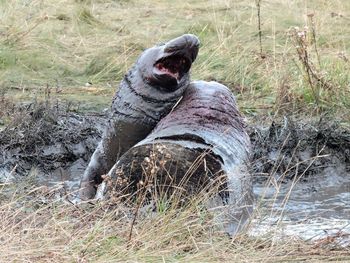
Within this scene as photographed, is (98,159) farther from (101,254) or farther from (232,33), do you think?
(232,33)

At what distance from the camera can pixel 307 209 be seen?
6426 mm

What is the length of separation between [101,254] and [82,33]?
752 cm

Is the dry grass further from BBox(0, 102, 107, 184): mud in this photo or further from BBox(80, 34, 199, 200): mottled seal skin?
BBox(0, 102, 107, 184): mud

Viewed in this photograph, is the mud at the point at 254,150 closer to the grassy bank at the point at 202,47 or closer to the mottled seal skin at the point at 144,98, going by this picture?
the grassy bank at the point at 202,47

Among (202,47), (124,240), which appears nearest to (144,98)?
(124,240)

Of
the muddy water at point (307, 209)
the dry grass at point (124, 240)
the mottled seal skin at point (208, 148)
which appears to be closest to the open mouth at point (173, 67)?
the mottled seal skin at point (208, 148)

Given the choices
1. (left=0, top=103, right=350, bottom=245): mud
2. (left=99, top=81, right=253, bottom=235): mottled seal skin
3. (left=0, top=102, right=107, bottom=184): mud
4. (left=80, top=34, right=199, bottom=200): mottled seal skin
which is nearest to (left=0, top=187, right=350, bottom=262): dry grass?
(left=99, top=81, right=253, bottom=235): mottled seal skin

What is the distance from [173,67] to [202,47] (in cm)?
473

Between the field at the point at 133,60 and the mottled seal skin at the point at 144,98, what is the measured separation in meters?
0.54

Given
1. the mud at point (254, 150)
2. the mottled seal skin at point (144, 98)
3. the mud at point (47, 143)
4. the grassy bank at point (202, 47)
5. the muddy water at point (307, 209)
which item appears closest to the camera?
the muddy water at point (307, 209)

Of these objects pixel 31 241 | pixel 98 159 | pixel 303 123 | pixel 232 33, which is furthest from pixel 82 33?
pixel 31 241

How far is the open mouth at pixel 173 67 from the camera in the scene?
539 cm

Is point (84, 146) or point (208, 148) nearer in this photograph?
point (208, 148)

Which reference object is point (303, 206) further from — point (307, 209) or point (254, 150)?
point (254, 150)
